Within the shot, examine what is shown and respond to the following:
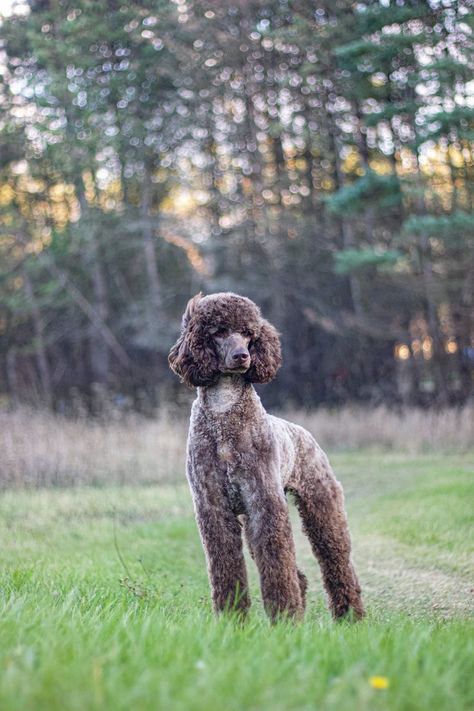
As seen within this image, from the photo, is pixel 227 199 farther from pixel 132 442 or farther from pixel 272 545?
pixel 272 545

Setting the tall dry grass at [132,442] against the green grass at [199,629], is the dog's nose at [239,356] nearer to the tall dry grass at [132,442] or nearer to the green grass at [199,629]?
the green grass at [199,629]

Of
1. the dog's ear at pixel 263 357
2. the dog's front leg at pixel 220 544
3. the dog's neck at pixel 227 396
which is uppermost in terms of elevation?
the dog's ear at pixel 263 357

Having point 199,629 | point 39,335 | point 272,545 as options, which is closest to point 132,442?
point 272,545

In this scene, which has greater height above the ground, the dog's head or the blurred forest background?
the blurred forest background

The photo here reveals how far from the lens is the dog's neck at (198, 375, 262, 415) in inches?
175

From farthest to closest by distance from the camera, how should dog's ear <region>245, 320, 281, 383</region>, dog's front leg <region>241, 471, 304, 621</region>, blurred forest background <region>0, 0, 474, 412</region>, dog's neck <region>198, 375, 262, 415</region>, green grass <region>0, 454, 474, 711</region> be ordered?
blurred forest background <region>0, 0, 474, 412</region>, dog's ear <region>245, 320, 281, 383</region>, dog's neck <region>198, 375, 262, 415</region>, dog's front leg <region>241, 471, 304, 621</region>, green grass <region>0, 454, 474, 711</region>

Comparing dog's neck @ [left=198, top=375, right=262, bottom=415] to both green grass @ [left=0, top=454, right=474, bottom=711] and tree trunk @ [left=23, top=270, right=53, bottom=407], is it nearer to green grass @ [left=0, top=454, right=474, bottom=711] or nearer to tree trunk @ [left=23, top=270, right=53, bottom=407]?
green grass @ [left=0, top=454, right=474, bottom=711]

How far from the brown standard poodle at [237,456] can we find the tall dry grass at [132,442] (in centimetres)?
740

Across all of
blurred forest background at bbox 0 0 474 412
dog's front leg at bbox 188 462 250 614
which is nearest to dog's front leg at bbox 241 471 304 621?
dog's front leg at bbox 188 462 250 614

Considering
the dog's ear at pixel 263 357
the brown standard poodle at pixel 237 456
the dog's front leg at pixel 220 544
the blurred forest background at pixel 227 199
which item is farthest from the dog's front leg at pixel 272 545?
the blurred forest background at pixel 227 199

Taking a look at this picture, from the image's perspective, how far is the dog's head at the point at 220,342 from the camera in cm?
446

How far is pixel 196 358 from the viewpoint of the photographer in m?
4.48

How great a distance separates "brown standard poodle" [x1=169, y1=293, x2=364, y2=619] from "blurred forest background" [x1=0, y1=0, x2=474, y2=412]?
1404 centimetres

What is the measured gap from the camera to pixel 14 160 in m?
24.5
